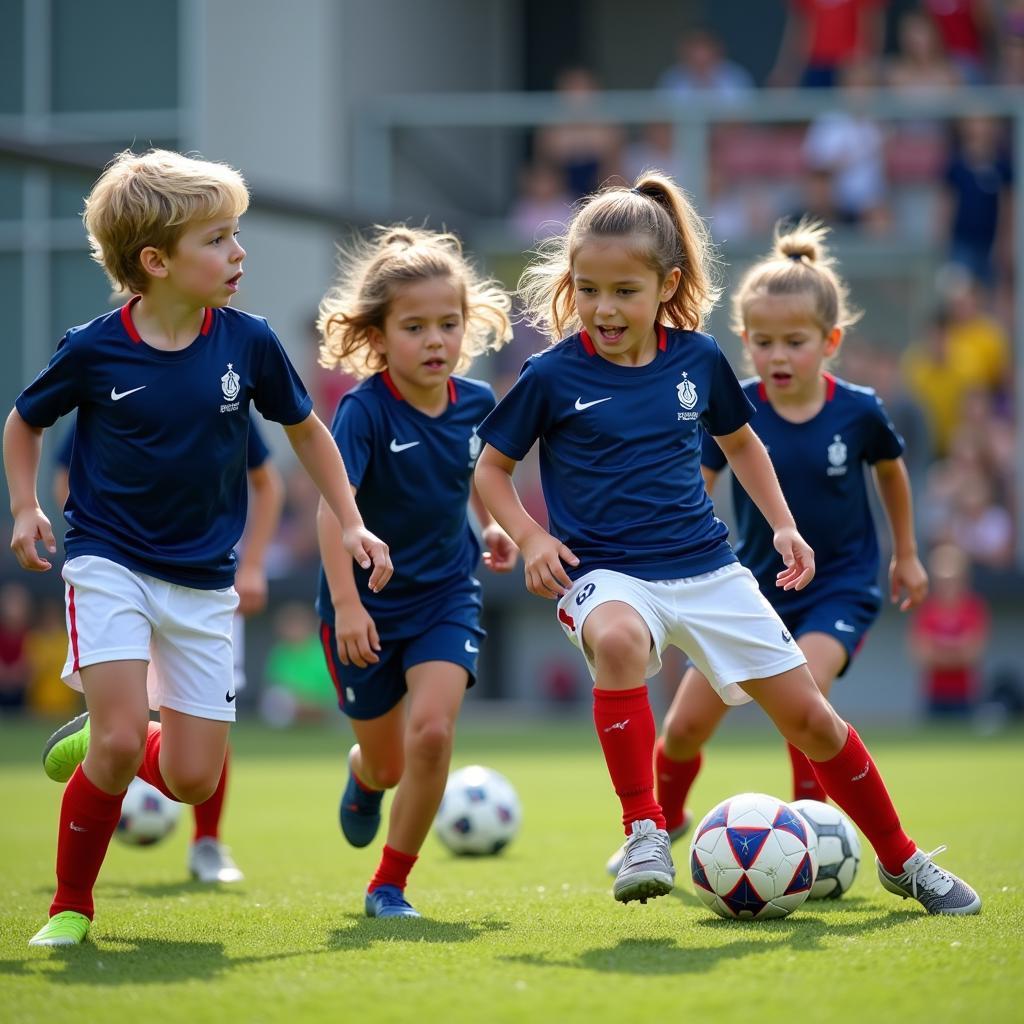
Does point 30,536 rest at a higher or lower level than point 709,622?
higher

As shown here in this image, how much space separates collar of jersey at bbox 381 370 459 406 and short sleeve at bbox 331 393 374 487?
135 millimetres

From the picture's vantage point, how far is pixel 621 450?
468 cm

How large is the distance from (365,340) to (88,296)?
12.3m

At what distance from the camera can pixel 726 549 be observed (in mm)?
4746

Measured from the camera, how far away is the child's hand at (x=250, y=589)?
20.2 feet

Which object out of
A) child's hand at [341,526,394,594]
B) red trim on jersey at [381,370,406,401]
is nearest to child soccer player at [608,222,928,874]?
red trim on jersey at [381,370,406,401]

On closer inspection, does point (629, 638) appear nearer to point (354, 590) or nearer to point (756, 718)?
point (354, 590)

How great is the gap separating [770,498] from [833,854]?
1.17 m

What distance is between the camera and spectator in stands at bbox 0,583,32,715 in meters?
15.8

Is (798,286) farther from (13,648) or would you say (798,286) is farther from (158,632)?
(13,648)

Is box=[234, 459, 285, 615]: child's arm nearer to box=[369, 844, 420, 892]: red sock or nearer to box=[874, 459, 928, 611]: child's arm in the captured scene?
box=[369, 844, 420, 892]: red sock

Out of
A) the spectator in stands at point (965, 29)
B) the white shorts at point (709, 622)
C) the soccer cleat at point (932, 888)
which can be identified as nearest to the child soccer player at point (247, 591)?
the white shorts at point (709, 622)

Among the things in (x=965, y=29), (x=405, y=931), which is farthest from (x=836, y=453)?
(x=965, y=29)

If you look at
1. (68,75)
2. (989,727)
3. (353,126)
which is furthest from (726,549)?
(68,75)
